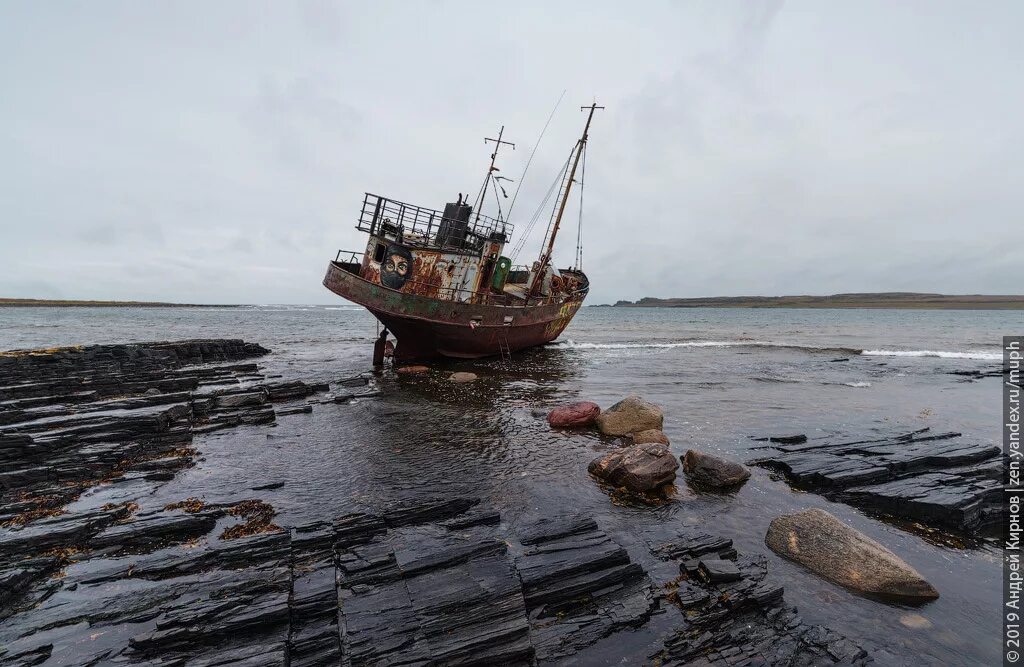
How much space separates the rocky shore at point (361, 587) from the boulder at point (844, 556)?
2.46ft

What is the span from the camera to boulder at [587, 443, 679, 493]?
813cm

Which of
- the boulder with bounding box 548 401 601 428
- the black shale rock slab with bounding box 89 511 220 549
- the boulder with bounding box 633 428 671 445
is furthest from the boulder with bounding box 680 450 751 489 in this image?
the black shale rock slab with bounding box 89 511 220 549

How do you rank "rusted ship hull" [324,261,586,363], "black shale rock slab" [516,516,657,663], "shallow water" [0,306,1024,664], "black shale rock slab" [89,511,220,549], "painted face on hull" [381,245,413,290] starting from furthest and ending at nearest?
"painted face on hull" [381,245,413,290] → "rusted ship hull" [324,261,586,363] → "black shale rock slab" [89,511,220,549] → "shallow water" [0,306,1024,664] → "black shale rock slab" [516,516,657,663]

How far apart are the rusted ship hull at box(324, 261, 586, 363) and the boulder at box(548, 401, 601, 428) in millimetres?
9957

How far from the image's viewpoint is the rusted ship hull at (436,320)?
20.1 meters

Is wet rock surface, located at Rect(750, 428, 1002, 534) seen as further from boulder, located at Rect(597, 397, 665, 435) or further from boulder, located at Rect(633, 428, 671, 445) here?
boulder, located at Rect(597, 397, 665, 435)

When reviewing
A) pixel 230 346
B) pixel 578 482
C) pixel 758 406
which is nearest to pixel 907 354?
pixel 758 406

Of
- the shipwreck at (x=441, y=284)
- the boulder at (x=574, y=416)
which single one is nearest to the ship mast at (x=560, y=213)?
the shipwreck at (x=441, y=284)

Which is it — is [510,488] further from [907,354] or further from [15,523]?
[907,354]

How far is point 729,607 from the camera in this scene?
16.3 ft

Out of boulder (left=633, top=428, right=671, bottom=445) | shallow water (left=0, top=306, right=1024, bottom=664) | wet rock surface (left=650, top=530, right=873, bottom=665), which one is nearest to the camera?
wet rock surface (left=650, top=530, right=873, bottom=665)

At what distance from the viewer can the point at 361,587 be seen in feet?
16.1

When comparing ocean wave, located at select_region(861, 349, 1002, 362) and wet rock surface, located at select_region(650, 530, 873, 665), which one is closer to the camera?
wet rock surface, located at select_region(650, 530, 873, 665)

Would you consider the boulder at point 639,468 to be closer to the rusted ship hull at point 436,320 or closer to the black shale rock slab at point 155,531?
the black shale rock slab at point 155,531
